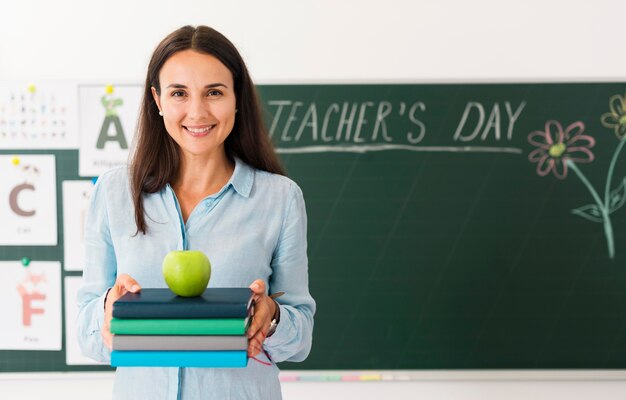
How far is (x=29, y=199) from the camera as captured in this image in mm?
2703

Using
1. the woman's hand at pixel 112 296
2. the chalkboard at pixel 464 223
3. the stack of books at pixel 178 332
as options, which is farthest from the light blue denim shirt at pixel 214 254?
the chalkboard at pixel 464 223

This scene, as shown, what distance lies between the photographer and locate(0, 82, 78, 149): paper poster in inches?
106

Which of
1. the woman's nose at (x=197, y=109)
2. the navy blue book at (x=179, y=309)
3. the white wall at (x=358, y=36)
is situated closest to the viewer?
the navy blue book at (x=179, y=309)

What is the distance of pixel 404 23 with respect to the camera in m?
Result: 2.69

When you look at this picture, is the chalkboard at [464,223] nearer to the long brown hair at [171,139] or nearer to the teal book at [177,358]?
the long brown hair at [171,139]

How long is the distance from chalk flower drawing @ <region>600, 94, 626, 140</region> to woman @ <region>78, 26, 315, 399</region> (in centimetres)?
161

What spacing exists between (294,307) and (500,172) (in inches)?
55.6

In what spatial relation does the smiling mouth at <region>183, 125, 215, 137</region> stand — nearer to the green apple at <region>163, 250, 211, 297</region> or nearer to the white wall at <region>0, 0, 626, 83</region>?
the green apple at <region>163, 250, 211, 297</region>

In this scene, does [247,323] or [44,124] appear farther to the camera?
[44,124]

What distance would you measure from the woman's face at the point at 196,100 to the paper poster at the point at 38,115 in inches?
52.6

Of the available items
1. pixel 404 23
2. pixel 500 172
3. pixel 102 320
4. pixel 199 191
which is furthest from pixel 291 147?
pixel 102 320

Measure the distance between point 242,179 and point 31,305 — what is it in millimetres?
1516

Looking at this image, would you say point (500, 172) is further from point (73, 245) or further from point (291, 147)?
point (73, 245)

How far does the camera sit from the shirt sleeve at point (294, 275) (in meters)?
1.52
